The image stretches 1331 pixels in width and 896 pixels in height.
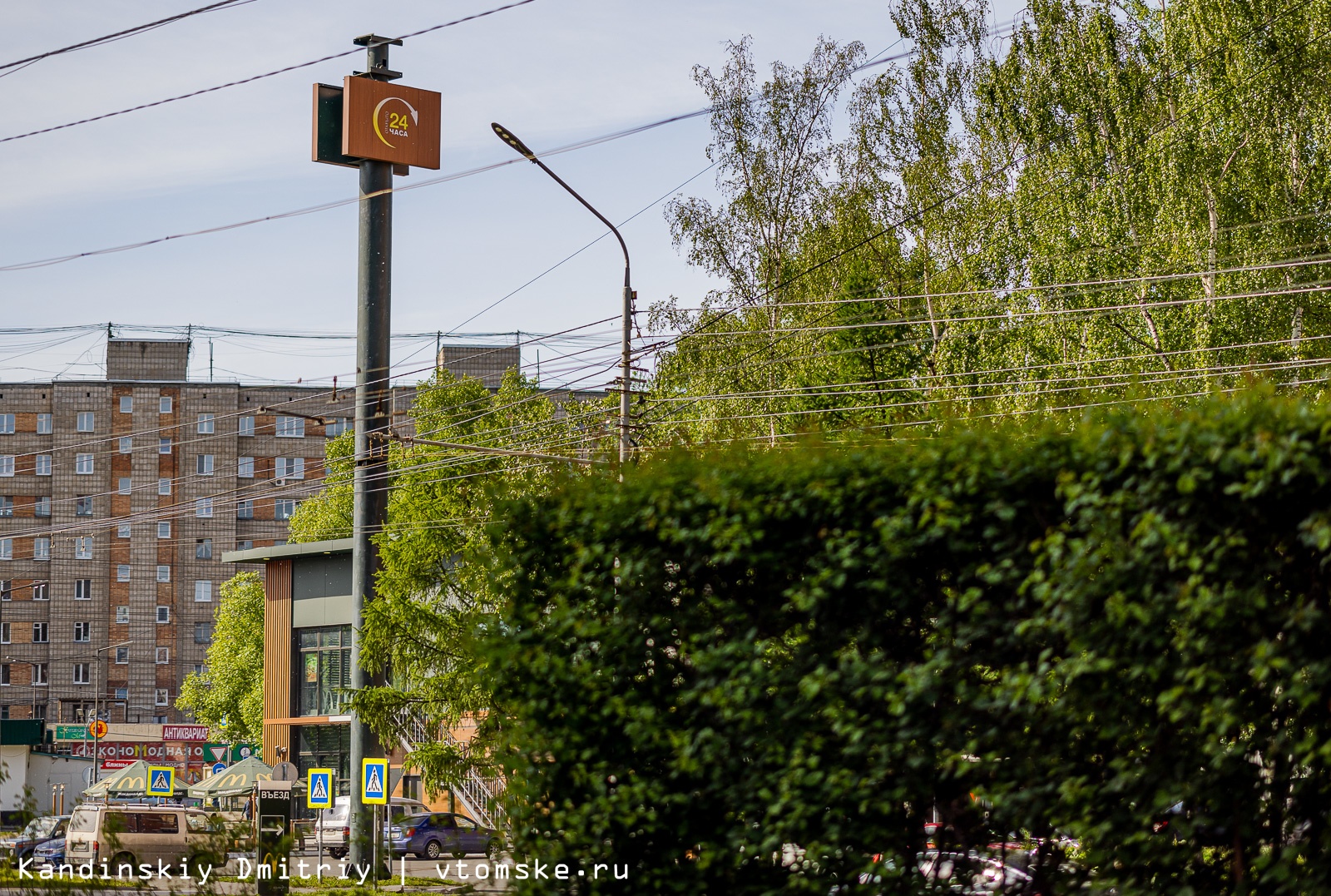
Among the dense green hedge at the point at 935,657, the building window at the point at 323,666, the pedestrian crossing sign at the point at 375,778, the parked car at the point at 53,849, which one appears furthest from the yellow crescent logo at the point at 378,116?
the dense green hedge at the point at 935,657

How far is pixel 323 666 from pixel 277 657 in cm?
275

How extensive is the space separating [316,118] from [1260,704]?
28.2 m

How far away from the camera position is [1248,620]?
5.34 m

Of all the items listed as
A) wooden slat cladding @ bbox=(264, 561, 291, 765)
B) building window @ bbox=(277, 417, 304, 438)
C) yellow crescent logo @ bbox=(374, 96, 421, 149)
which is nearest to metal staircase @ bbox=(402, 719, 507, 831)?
wooden slat cladding @ bbox=(264, 561, 291, 765)

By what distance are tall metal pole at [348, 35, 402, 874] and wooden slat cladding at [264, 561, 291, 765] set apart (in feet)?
63.8

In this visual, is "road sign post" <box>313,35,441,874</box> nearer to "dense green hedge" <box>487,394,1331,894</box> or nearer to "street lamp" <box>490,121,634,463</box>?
"street lamp" <box>490,121,634,463</box>

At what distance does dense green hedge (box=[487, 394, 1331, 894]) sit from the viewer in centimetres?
535

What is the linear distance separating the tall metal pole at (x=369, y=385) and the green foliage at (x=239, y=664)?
41849 mm

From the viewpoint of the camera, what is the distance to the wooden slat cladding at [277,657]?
4688cm

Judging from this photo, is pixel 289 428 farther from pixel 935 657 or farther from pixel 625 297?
pixel 935 657

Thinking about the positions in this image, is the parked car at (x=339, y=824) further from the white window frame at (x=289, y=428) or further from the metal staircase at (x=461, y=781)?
the white window frame at (x=289, y=428)

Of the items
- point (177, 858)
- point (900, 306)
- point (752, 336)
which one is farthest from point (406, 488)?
point (177, 858)

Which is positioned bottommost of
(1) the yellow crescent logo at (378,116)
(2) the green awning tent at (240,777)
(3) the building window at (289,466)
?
(2) the green awning tent at (240,777)

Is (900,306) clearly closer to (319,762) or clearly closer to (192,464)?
(319,762)
